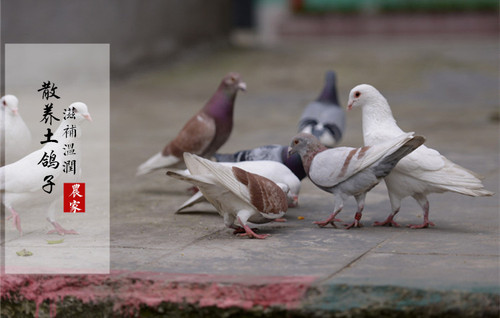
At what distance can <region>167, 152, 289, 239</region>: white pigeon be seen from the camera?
425cm

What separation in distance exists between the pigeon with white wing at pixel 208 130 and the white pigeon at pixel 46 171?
4.72 ft

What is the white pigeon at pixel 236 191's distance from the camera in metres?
4.25

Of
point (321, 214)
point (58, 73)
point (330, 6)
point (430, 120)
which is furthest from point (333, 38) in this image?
point (321, 214)

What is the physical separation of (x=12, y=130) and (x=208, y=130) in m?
1.47

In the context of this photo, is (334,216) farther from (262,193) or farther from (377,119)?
(377,119)

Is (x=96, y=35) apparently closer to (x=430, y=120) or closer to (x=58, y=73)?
(x=58, y=73)

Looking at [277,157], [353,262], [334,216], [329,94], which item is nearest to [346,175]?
[334,216]

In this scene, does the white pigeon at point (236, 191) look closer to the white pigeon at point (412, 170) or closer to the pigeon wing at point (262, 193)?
the pigeon wing at point (262, 193)

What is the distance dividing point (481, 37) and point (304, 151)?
1701cm

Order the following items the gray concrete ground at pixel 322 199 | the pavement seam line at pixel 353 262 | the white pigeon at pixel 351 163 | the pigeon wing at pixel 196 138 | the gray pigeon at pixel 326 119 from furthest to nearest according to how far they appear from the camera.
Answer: the gray pigeon at pixel 326 119 < the pigeon wing at pixel 196 138 < the white pigeon at pixel 351 163 < the gray concrete ground at pixel 322 199 < the pavement seam line at pixel 353 262

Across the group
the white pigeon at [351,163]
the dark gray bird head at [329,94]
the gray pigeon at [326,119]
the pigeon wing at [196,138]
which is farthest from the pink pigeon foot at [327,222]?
the dark gray bird head at [329,94]

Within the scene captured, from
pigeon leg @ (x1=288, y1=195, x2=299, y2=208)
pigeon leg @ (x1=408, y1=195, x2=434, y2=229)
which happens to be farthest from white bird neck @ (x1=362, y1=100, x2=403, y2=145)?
pigeon leg @ (x1=288, y1=195, x2=299, y2=208)

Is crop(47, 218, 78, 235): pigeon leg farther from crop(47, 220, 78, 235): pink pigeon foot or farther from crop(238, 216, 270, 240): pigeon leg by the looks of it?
crop(238, 216, 270, 240): pigeon leg

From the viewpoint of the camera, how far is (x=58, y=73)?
13.4m
